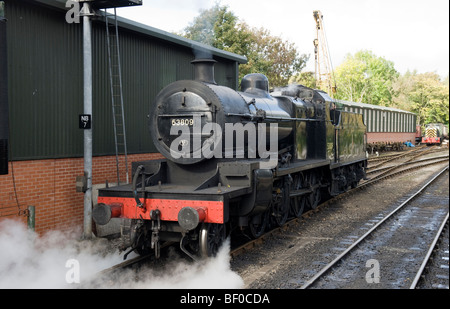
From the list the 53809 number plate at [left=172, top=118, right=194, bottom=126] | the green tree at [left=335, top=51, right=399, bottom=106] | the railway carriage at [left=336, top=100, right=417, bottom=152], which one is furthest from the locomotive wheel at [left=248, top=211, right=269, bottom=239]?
the green tree at [left=335, top=51, right=399, bottom=106]

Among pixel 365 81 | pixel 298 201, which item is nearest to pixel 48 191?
pixel 298 201

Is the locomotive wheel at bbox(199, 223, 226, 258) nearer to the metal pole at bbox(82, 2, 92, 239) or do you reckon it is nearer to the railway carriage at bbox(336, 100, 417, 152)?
the metal pole at bbox(82, 2, 92, 239)

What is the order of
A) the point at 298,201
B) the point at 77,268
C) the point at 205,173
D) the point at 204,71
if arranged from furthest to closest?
1. the point at 298,201
2. the point at 204,71
3. the point at 205,173
4. the point at 77,268

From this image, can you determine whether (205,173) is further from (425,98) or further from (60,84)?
(425,98)

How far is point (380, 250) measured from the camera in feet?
24.7

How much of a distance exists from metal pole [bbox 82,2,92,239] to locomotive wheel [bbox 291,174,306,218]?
4102mm

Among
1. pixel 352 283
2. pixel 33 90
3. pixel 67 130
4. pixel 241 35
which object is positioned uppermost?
pixel 241 35

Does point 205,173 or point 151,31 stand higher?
point 151,31

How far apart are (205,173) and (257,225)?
1.76 metres

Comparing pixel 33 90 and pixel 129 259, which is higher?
pixel 33 90

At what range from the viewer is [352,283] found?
5.87 metres

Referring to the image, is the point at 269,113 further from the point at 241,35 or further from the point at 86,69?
the point at 241,35

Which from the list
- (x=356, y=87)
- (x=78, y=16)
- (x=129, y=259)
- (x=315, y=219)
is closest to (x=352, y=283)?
(x=129, y=259)

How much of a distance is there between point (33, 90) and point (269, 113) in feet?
13.6
